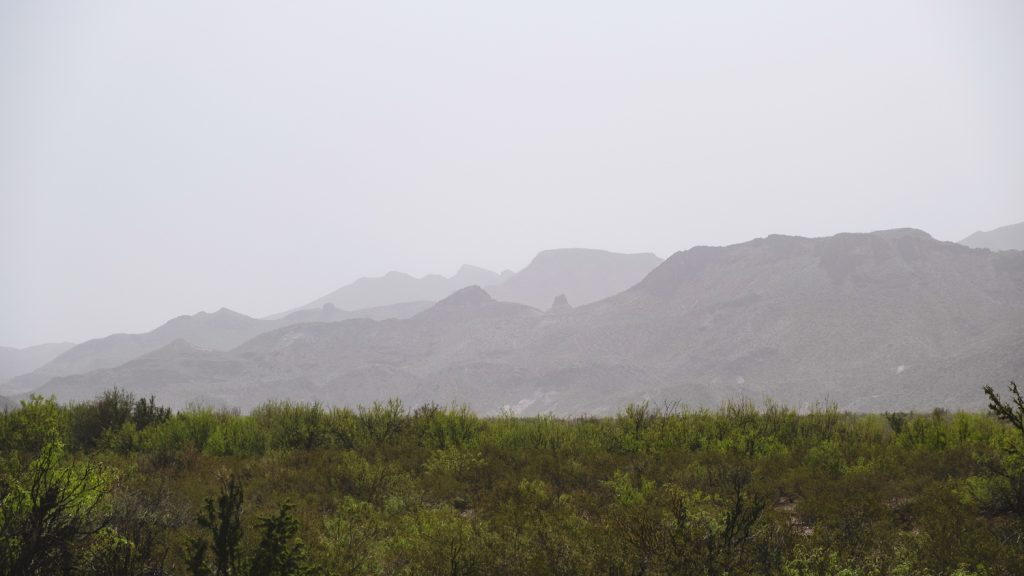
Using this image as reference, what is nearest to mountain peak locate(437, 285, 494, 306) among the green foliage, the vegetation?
the vegetation

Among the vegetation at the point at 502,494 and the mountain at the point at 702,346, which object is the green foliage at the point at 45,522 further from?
the mountain at the point at 702,346

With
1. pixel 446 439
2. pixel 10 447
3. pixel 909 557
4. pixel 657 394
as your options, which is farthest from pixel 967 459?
pixel 657 394

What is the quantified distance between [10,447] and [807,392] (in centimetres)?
8651

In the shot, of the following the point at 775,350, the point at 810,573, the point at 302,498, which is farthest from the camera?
the point at 775,350

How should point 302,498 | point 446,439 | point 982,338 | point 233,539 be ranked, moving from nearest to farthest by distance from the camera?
point 233,539 → point 302,498 → point 446,439 → point 982,338

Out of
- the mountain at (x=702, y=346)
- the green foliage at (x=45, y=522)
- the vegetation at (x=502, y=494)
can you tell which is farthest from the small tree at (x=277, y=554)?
the mountain at (x=702, y=346)

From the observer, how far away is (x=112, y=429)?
13.5m

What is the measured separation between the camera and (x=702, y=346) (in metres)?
107

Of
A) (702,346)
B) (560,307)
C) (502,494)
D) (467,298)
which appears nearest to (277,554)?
(502,494)

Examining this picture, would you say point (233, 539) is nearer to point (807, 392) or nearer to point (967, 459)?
point (967, 459)

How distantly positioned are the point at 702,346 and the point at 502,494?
104 metres

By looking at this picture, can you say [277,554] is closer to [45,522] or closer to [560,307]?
[45,522]

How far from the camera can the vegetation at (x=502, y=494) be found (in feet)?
18.5

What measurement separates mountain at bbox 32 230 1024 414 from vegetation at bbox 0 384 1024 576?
214ft
